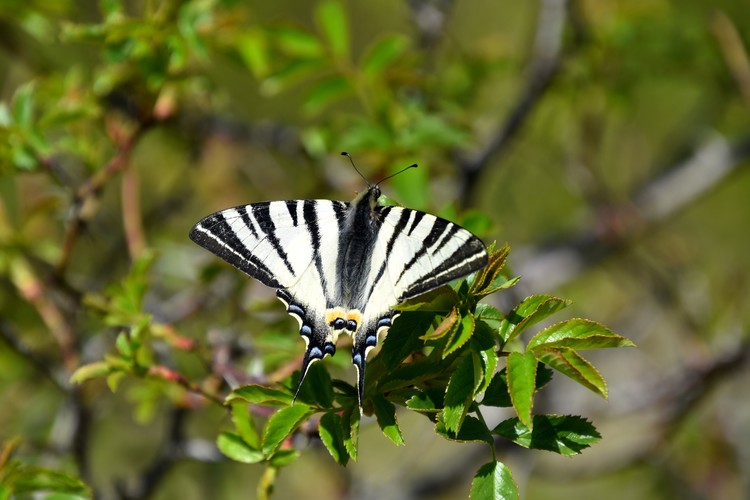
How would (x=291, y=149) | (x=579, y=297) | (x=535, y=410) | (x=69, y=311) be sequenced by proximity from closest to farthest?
(x=69, y=311) → (x=291, y=149) → (x=535, y=410) → (x=579, y=297)

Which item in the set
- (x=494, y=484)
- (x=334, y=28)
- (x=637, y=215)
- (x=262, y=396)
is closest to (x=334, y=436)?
(x=262, y=396)

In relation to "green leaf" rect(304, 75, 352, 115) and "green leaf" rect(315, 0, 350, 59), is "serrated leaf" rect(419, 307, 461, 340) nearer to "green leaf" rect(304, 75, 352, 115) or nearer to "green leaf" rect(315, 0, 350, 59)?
"green leaf" rect(304, 75, 352, 115)

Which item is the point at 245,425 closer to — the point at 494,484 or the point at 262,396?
the point at 262,396

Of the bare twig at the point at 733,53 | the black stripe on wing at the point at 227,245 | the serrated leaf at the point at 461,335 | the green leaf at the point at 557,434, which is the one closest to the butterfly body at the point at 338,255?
the black stripe on wing at the point at 227,245

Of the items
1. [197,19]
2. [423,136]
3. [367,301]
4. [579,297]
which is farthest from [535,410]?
[197,19]

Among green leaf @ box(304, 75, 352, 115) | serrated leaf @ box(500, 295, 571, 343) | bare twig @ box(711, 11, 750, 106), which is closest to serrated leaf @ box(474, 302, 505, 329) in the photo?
serrated leaf @ box(500, 295, 571, 343)

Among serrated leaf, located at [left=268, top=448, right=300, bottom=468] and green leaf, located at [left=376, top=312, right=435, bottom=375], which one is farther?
serrated leaf, located at [left=268, top=448, right=300, bottom=468]

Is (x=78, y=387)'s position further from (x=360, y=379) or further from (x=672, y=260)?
(x=672, y=260)

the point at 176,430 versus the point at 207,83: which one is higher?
the point at 207,83
